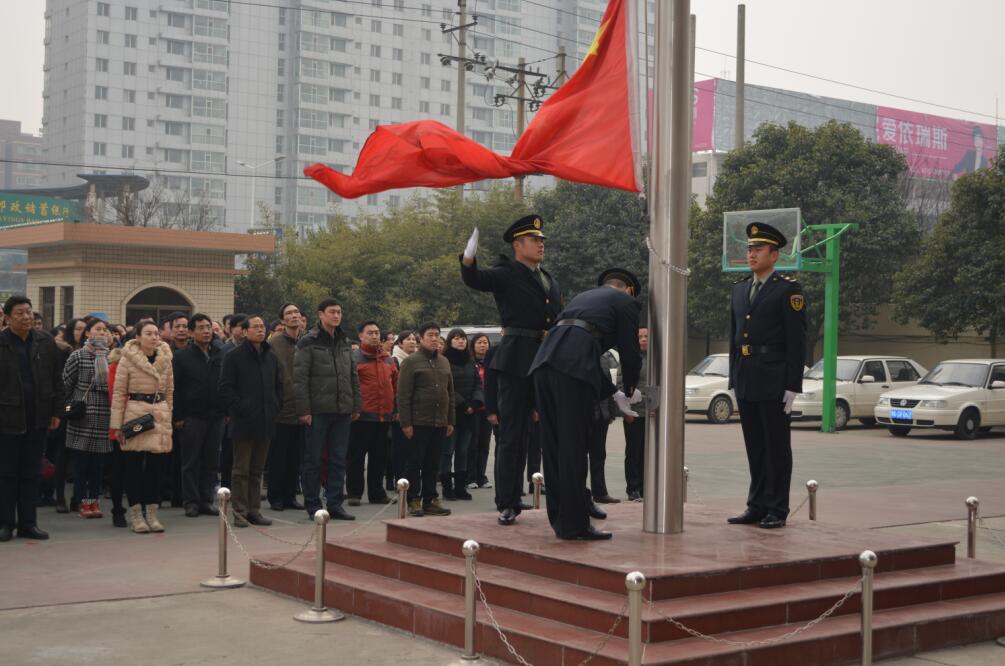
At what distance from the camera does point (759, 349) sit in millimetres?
8750

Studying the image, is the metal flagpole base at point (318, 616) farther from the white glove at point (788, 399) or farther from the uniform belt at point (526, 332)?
the white glove at point (788, 399)

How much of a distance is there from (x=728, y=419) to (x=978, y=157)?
8678 centimetres

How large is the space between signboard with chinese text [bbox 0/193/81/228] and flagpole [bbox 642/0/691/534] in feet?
126

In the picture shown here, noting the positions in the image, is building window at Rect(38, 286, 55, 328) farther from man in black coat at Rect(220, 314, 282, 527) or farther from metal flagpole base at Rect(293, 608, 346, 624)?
metal flagpole base at Rect(293, 608, 346, 624)

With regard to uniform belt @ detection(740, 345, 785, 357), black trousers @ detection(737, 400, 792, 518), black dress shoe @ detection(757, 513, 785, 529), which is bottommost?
black dress shoe @ detection(757, 513, 785, 529)

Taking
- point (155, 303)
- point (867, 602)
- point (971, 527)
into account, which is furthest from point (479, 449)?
point (155, 303)

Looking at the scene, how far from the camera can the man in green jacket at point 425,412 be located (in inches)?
479

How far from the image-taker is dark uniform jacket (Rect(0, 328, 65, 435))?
10.1 m

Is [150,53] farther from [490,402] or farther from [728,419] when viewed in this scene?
[490,402]

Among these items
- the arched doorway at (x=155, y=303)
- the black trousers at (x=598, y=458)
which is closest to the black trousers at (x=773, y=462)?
the black trousers at (x=598, y=458)

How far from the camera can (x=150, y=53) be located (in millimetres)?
91188

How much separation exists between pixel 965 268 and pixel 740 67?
14.2 m

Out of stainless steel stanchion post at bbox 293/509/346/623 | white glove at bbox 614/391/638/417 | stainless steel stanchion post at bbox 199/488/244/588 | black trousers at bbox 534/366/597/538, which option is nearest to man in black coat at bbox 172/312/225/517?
stainless steel stanchion post at bbox 199/488/244/588

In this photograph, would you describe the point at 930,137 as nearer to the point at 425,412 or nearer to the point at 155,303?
the point at 155,303
